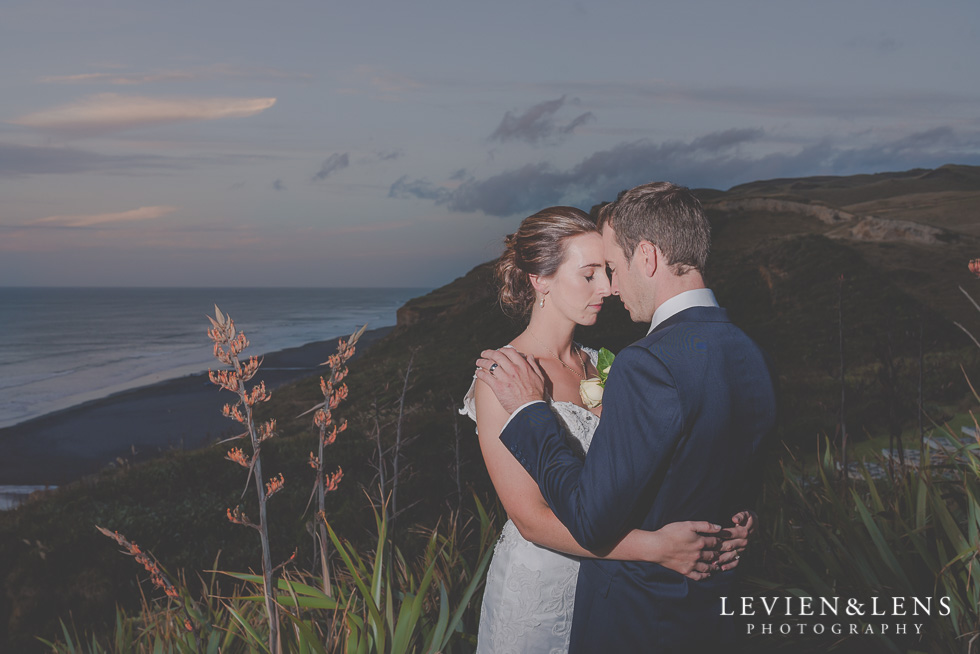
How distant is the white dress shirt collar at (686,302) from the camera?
2125 mm

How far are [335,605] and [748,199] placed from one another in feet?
158

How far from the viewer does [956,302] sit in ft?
70.3

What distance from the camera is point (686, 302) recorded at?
2.13 metres

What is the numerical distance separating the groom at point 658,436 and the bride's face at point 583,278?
2.47 ft

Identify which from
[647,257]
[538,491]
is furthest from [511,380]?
→ [647,257]

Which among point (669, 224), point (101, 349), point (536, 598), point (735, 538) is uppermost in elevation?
point (669, 224)

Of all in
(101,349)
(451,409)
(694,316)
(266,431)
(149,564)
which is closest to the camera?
(694,316)

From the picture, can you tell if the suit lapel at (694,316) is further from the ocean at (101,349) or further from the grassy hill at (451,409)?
the ocean at (101,349)

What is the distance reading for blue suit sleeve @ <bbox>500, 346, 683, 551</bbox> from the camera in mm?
1852

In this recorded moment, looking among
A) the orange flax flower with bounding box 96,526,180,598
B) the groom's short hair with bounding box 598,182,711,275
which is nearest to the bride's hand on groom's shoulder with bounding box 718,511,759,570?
the groom's short hair with bounding box 598,182,711,275

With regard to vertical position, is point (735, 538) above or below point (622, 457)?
below

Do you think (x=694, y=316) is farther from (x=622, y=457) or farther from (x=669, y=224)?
(x=622, y=457)

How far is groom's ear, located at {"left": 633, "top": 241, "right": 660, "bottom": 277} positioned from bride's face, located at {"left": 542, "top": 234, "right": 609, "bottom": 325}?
94 cm

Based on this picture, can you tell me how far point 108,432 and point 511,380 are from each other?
41208mm
